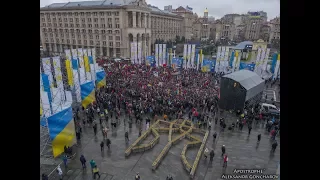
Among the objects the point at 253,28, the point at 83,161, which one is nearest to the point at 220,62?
the point at 83,161

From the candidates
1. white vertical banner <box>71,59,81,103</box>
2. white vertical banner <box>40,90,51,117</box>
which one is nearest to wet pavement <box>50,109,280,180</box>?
white vertical banner <box>40,90,51,117</box>

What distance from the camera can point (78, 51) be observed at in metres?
23.5

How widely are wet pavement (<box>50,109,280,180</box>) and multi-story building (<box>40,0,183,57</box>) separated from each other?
43.8 m

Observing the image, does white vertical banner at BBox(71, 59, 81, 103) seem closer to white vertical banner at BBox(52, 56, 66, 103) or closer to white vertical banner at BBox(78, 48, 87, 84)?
white vertical banner at BBox(78, 48, 87, 84)

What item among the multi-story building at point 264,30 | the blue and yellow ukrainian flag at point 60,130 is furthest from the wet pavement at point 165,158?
the multi-story building at point 264,30

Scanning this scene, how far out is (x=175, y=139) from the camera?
52.0ft

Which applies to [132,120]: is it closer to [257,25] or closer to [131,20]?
[131,20]

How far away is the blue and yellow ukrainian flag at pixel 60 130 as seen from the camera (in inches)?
512

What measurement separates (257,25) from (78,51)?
347ft

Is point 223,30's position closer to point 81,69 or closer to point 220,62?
point 220,62

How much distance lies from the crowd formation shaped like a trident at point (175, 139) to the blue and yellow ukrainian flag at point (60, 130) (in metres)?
4.20

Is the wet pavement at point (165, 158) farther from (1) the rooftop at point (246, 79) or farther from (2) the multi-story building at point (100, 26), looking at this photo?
(2) the multi-story building at point (100, 26)

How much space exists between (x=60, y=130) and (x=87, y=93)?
730 centimetres
